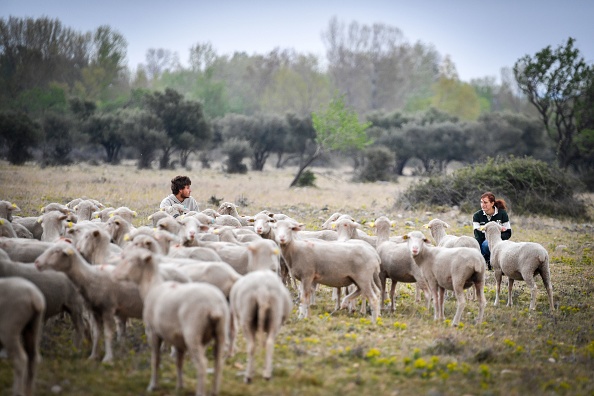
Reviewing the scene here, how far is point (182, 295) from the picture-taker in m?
6.89

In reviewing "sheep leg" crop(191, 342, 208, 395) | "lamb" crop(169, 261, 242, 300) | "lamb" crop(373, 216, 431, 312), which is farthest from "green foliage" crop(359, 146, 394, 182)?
"sheep leg" crop(191, 342, 208, 395)

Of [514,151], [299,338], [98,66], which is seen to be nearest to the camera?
[299,338]

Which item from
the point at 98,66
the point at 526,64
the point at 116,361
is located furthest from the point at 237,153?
the point at 116,361

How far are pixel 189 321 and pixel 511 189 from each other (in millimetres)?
23438

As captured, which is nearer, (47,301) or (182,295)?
(182,295)

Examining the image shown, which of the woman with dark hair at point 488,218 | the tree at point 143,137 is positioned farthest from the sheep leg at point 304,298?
the tree at point 143,137

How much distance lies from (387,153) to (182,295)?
140ft

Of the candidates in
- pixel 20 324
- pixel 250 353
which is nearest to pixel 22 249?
pixel 20 324

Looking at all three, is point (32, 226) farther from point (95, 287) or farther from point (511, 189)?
point (511, 189)

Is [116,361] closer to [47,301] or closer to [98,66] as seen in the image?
[47,301]

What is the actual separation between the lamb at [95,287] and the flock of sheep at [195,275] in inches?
0.5

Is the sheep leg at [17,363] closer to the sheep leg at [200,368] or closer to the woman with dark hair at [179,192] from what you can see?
the sheep leg at [200,368]

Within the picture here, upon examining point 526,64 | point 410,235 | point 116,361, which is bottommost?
point 116,361

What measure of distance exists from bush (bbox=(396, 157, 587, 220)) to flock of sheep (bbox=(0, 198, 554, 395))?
45.7ft
